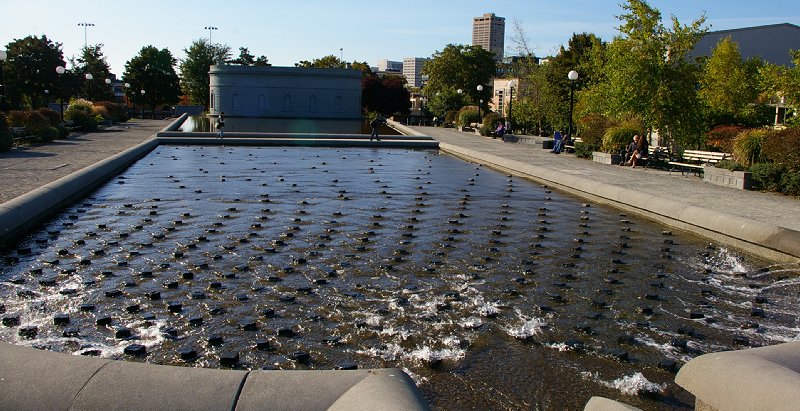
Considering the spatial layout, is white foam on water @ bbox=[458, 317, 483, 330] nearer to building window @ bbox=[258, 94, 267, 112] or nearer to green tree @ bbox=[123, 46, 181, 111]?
building window @ bbox=[258, 94, 267, 112]

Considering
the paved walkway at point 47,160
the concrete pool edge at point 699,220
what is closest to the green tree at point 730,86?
the concrete pool edge at point 699,220

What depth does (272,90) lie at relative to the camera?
67000 mm

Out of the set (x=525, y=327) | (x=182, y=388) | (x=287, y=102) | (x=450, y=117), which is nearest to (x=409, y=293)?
(x=525, y=327)

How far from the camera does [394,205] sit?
14.6 metres

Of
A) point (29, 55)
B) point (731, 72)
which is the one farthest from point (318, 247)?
point (29, 55)

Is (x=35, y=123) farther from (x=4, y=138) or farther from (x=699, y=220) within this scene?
(x=699, y=220)

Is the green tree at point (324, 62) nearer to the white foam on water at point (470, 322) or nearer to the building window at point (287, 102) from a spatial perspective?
the building window at point (287, 102)

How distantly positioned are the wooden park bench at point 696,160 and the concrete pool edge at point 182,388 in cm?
1807

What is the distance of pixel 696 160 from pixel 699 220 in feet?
34.4

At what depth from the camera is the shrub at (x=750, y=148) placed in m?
18.3

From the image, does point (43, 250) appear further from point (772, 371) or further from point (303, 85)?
point (303, 85)

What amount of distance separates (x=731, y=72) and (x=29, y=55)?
68.4 meters

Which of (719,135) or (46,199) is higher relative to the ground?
(719,135)

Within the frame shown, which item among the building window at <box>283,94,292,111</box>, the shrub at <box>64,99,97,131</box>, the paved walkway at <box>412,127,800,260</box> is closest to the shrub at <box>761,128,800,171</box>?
the paved walkway at <box>412,127,800,260</box>
